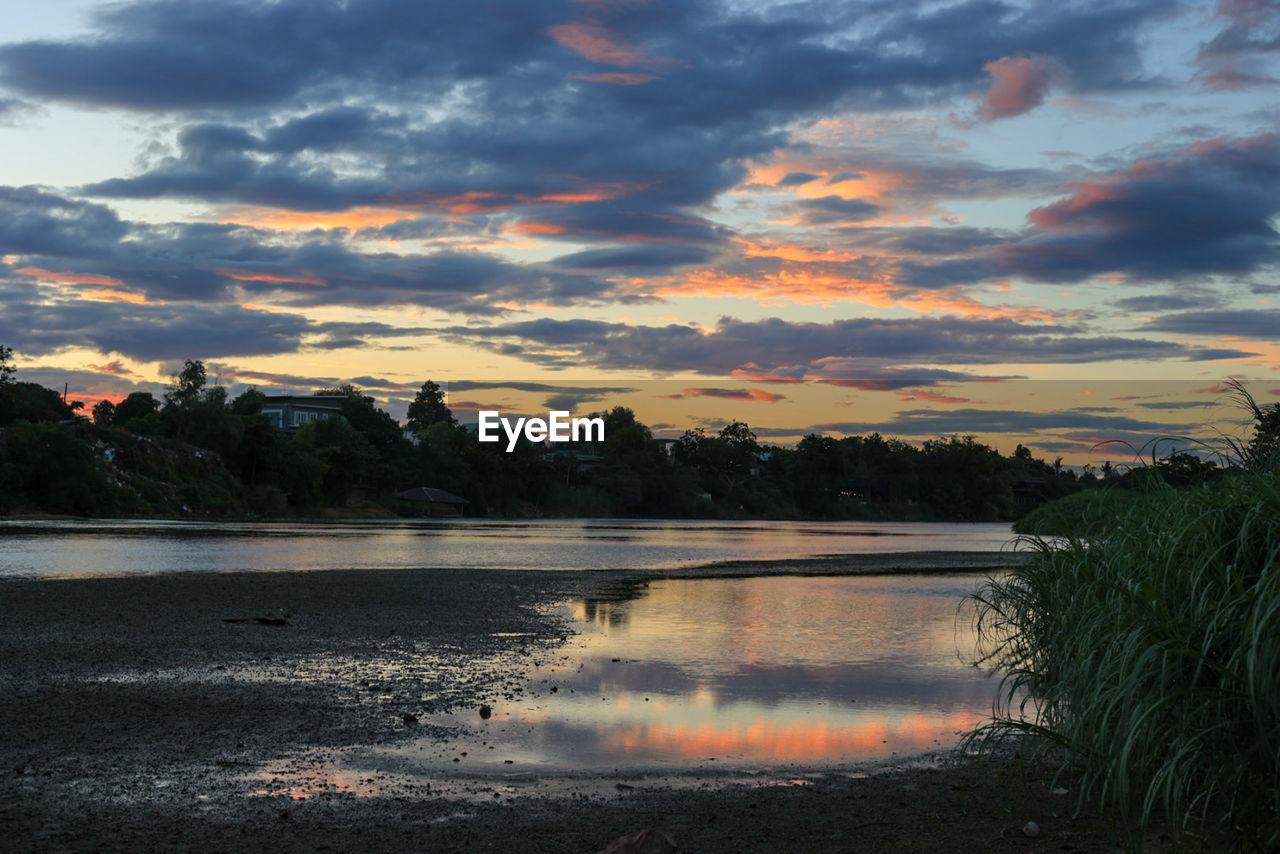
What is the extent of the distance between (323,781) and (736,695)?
6.91m

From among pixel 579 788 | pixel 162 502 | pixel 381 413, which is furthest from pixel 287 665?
pixel 381 413

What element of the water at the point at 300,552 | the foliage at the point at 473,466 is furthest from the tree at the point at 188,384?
the water at the point at 300,552

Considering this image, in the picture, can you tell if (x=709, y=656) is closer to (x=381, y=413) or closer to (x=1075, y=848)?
(x=1075, y=848)

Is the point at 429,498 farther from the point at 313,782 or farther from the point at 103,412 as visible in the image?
the point at 313,782

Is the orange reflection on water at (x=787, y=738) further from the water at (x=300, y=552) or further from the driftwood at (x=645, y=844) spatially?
the water at (x=300, y=552)

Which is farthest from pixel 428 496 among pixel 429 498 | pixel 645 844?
pixel 645 844

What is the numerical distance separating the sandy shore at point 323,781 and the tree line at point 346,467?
152ft

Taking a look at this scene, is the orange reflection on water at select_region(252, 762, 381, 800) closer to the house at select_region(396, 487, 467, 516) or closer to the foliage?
the foliage

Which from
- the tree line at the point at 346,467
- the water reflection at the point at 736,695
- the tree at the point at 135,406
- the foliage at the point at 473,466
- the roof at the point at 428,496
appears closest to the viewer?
the water reflection at the point at 736,695

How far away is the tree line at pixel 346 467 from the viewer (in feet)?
294

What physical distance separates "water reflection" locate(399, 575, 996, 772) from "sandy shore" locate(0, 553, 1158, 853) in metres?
0.83

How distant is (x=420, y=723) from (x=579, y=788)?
125 inches

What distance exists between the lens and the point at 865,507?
198m

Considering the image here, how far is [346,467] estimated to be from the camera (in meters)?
123
